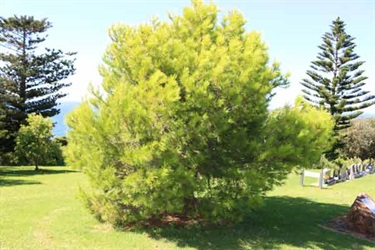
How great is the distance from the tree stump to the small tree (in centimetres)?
1892

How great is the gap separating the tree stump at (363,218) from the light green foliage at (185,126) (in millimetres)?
2721

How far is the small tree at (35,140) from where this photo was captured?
2358 cm

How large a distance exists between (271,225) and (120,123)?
5781 millimetres

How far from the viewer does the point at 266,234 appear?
10.5 metres

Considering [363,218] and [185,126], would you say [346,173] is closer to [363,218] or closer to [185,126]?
[363,218]

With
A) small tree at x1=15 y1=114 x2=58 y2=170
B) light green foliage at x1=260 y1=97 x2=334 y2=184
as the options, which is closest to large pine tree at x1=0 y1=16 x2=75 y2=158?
small tree at x1=15 y1=114 x2=58 y2=170

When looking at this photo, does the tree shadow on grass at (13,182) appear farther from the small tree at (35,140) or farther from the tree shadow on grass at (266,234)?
the tree shadow on grass at (266,234)

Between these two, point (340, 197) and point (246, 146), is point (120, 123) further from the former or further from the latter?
point (340, 197)

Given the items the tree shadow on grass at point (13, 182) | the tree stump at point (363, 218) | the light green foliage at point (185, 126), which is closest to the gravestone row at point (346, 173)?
the tree stump at point (363, 218)

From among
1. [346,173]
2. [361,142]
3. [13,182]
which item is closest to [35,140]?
[13,182]

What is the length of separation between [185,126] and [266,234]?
3996 mm

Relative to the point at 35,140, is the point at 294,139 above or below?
above

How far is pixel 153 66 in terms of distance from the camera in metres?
9.63

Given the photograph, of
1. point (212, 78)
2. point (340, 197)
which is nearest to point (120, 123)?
point (212, 78)
